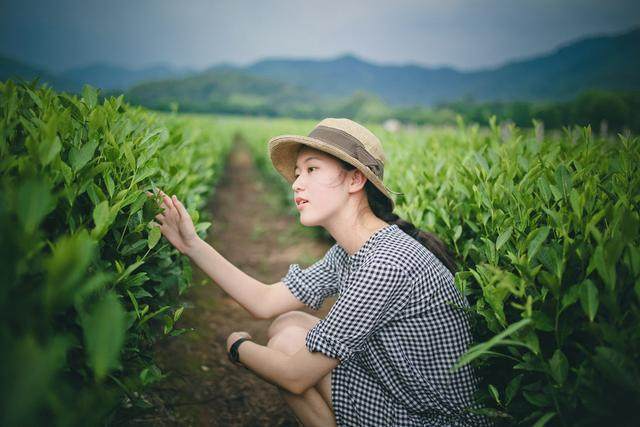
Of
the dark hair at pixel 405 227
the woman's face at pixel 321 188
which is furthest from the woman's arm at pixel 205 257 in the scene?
the dark hair at pixel 405 227

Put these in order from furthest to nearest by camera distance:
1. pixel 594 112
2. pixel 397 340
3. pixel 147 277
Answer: pixel 594 112 → pixel 397 340 → pixel 147 277

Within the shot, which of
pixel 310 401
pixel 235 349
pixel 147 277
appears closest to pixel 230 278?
pixel 235 349

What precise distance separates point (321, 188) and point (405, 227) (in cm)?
56

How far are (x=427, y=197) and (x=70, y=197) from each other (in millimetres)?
2359

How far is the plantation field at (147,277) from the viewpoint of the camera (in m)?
0.85

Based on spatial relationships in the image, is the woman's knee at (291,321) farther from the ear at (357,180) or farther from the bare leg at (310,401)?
the ear at (357,180)

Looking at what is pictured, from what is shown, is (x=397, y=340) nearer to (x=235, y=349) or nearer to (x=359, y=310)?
(x=359, y=310)

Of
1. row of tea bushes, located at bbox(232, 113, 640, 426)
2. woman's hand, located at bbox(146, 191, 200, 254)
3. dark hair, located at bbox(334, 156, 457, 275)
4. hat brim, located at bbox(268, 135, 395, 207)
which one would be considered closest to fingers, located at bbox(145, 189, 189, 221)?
woman's hand, located at bbox(146, 191, 200, 254)

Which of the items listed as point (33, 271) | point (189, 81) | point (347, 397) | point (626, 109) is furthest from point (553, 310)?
point (189, 81)

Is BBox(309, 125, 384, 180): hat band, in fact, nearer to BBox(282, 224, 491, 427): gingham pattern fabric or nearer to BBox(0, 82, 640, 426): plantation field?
BBox(282, 224, 491, 427): gingham pattern fabric

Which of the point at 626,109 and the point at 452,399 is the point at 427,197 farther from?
the point at 626,109

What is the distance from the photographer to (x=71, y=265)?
0.83 m

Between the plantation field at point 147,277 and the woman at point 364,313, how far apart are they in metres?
0.16

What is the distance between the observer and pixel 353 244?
85.9 inches
